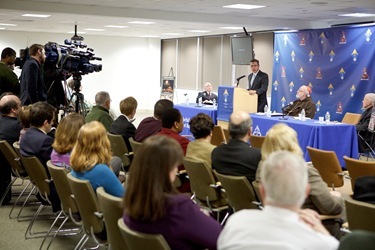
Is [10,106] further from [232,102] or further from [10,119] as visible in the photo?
[232,102]

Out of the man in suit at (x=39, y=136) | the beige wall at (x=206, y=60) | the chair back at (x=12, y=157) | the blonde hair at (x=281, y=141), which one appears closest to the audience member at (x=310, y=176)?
the blonde hair at (x=281, y=141)

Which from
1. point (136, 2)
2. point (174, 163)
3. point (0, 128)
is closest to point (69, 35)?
point (136, 2)

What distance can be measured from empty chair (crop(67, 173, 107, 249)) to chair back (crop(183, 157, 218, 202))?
101cm

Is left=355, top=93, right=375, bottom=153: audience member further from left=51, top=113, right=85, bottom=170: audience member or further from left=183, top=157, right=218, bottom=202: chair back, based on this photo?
left=51, top=113, right=85, bottom=170: audience member

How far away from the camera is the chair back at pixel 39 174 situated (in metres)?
4.35

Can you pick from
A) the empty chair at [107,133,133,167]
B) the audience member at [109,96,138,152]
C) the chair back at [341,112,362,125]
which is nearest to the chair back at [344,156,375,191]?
the empty chair at [107,133,133,167]

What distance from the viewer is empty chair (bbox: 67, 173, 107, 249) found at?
10.7 ft

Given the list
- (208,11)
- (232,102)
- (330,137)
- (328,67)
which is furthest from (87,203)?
(328,67)

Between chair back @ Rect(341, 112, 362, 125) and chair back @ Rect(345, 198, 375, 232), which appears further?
chair back @ Rect(341, 112, 362, 125)

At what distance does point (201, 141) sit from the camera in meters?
4.48

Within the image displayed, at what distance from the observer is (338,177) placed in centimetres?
525

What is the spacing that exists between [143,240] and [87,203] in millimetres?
1200

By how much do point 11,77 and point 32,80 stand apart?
0.78 m

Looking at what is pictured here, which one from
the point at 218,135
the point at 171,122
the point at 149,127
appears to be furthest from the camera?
the point at 218,135
